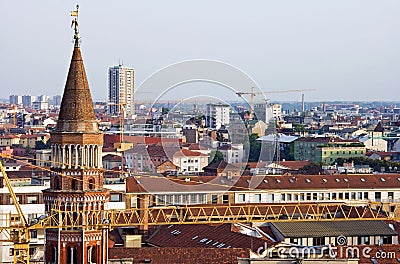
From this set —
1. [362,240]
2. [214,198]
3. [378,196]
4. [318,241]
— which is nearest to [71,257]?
[318,241]

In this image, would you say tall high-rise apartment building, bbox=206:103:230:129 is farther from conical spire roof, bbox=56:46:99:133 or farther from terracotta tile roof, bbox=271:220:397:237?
conical spire roof, bbox=56:46:99:133

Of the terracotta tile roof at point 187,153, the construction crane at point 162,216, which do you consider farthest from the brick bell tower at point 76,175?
the terracotta tile roof at point 187,153

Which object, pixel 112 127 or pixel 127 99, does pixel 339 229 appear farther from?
pixel 127 99

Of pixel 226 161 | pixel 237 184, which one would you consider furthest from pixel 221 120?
pixel 237 184

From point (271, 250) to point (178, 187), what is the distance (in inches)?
890

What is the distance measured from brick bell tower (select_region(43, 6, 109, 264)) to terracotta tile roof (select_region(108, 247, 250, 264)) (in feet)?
7.67

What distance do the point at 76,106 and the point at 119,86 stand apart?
471ft

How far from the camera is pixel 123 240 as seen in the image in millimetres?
40594

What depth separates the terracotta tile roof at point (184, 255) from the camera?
3416 centimetres

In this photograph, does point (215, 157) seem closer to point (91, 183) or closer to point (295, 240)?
point (295, 240)

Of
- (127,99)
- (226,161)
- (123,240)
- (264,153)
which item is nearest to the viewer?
(123,240)

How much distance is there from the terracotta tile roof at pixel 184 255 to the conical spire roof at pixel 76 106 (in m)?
3.82

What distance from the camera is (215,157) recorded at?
83.8 meters

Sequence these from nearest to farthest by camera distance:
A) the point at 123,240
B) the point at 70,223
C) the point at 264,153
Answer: the point at 70,223 < the point at 123,240 < the point at 264,153
